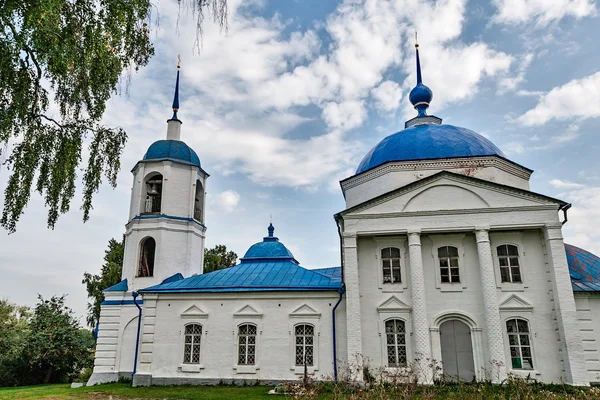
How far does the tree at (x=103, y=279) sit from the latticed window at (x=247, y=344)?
12.8 meters

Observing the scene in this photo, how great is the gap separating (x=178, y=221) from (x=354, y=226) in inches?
281

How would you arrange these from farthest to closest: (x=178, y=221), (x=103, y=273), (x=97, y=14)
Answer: (x=103, y=273) → (x=178, y=221) → (x=97, y=14)

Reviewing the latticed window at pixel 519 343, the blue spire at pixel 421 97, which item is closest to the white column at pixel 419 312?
the latticed window at pixel 519 343

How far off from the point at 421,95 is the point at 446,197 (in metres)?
7.68

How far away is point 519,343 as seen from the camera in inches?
506

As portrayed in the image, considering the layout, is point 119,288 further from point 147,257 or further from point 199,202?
point 199,202

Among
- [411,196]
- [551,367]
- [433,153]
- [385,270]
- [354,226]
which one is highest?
[433,153]

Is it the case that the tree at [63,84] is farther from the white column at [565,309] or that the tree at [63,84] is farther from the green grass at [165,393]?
the white column at [565,309]

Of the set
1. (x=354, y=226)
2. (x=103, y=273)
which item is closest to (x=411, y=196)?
(x=354, y=226)

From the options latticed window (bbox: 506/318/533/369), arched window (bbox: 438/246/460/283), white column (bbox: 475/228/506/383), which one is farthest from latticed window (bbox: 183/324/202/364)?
latticed window (bbox: 506/318/533/369)

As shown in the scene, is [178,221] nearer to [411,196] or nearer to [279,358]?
[279,358]

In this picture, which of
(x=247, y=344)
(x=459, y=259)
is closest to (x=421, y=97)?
(x=459, y=259)

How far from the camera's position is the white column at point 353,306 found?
12883mm

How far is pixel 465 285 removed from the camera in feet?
44.5
